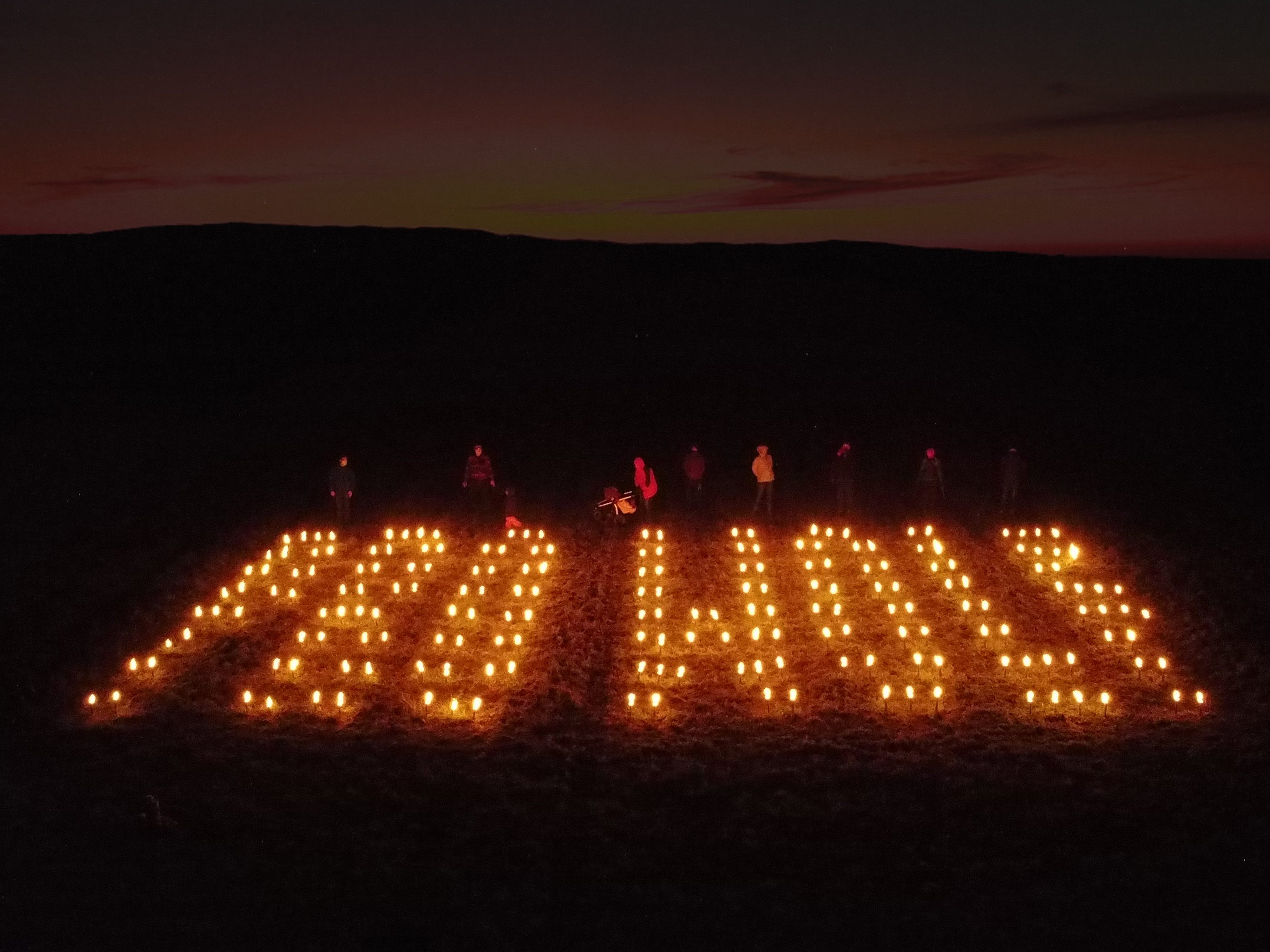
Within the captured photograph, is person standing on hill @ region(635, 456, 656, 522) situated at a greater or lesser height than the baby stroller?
greater

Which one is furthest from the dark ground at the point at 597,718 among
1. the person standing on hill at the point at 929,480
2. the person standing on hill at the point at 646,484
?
the person standing on hill at the point at 646,484

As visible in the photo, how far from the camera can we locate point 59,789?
8.82 m

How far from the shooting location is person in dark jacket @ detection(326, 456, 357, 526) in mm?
16141

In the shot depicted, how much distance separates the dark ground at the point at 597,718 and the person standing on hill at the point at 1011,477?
0.57 metres

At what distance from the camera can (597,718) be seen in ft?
33.2

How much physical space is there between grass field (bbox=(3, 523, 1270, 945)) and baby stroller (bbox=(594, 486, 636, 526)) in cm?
210

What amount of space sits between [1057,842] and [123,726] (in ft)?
29.9

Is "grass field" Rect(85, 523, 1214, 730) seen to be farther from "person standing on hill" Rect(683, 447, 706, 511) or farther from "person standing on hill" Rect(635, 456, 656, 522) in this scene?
"person standing on hill" Rect(683, 447, 706, 511)

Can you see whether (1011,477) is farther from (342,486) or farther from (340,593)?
(342,486)

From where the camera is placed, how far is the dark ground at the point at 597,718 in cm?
734

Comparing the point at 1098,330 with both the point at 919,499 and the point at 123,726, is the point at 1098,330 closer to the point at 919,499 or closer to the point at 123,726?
the point at 919,499

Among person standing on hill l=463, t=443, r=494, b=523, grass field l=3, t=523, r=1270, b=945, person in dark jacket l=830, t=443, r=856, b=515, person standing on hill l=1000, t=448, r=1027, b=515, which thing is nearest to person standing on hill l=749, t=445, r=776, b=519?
person in dark jacket l=830, t=443, r=856, b=515

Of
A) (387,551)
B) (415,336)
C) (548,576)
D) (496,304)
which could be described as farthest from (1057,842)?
(496,304)

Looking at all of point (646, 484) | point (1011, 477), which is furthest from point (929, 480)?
point (646, 484)
